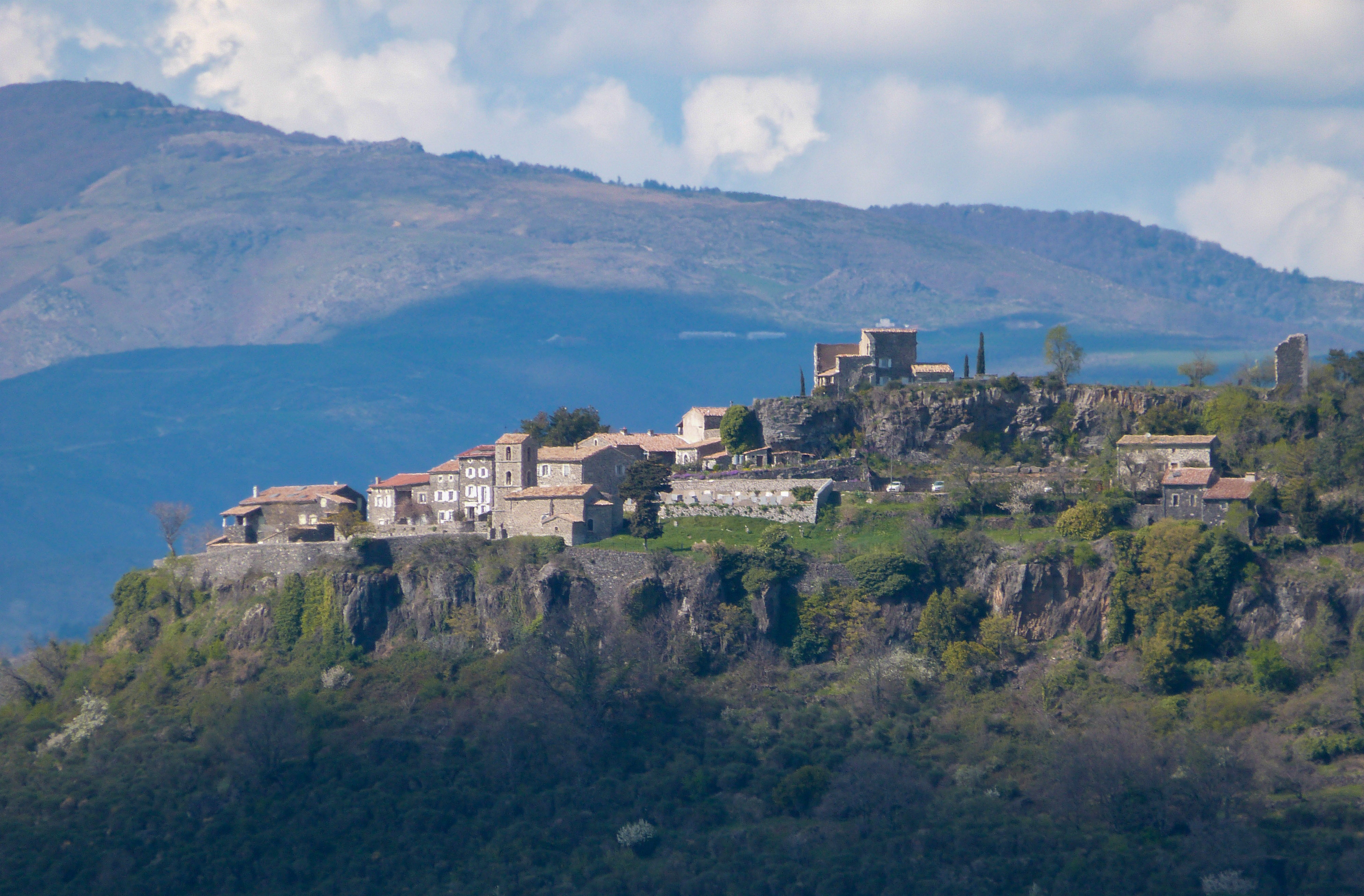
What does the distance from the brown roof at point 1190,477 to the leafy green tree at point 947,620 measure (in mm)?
10061

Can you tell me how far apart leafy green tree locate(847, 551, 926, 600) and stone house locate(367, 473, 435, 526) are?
25.6m

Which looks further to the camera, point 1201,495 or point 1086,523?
point 1086,523

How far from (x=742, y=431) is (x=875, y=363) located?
9.23 metres

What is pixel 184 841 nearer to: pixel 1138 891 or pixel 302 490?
pixel 302 490

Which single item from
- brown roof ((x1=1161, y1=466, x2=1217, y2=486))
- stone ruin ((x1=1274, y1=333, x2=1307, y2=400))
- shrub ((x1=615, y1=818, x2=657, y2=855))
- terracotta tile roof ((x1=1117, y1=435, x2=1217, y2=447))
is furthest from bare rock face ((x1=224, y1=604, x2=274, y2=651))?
stone ruin ((x1=1274, y1=333, x2=1307, y2=400))

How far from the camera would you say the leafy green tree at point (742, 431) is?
326ft

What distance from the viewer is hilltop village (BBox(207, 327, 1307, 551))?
290 ft

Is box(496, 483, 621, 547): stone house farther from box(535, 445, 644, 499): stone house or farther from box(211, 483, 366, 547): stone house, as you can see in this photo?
box(211, 483, 366, 547): stone house

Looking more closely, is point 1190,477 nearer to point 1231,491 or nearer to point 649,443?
point 1231,491

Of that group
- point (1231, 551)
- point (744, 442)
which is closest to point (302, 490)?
point (744, 442)

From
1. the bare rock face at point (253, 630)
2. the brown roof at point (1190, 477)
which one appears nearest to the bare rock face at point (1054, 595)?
the brown roof at point (1190, 477)

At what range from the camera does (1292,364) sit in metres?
97.1

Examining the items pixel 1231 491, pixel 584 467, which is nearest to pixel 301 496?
pixel 584 467

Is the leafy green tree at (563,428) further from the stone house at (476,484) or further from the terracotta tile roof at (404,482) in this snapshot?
the terracotta tile roof at (404,482)
